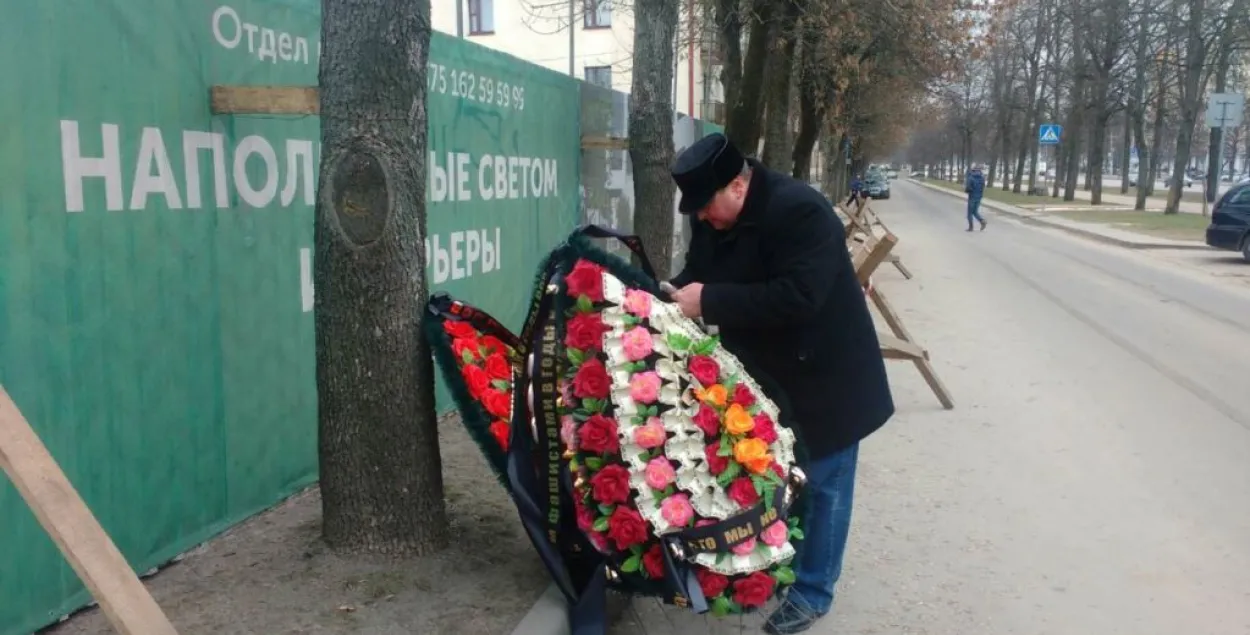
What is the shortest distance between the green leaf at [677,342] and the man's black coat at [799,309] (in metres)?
0.19

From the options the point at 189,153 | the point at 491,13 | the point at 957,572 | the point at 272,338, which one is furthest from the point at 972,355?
the point at 491,13

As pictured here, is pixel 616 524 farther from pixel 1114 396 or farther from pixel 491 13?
pixel 491 13

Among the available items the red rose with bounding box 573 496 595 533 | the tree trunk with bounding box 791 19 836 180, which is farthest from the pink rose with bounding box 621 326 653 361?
the tree trunk with bounding box 791 19 836 180

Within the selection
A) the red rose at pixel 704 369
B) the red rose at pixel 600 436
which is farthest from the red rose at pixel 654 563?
the red rose at pixel 704 369

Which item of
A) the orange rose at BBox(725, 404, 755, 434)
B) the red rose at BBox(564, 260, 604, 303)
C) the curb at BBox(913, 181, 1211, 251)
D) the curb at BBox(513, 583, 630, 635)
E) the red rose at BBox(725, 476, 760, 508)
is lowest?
the curb at BBox(513, 583, 630, 635)

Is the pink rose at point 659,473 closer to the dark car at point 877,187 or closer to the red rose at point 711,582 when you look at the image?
the red rose at point 711,582

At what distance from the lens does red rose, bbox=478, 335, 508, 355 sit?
4078mm

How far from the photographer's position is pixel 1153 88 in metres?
46.5

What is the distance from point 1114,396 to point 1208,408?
0.62 meters

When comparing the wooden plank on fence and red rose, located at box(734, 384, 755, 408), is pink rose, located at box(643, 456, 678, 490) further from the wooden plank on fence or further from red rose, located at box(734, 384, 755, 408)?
the wooden plank on fence

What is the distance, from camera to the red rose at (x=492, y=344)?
13.4 ft

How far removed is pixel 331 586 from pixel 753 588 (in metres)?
1.56

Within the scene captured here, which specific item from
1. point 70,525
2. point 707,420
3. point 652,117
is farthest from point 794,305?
point 652,117

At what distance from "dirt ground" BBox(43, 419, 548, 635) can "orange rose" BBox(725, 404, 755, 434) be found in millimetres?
1102
